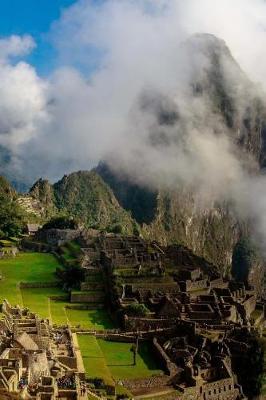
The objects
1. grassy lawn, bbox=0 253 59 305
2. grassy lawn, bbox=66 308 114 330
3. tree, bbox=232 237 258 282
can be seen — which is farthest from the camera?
tree, bbox=232 237 258 282

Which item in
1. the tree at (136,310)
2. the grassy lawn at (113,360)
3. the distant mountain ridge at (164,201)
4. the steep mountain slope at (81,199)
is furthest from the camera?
the distant mountain ridge at (164,201)

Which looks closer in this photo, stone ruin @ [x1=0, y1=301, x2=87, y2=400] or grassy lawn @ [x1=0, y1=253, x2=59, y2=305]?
stone ruin @ [x1=0, y1=301, x2=87, y2=400]

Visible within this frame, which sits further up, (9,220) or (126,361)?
(9,220)

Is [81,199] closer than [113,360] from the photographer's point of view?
No

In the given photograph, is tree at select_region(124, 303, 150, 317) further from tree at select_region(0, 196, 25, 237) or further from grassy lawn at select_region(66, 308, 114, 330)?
tree at select_region(0, 196, 25, 237)

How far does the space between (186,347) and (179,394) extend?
623 centimetres

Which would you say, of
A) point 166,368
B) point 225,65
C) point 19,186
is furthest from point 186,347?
point 225,65

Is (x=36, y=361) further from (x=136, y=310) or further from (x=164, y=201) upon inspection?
(x=164, y=201)

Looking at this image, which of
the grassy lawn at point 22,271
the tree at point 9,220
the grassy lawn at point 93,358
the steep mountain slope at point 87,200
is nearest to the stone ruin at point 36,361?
the grassy lawn at point 93,358

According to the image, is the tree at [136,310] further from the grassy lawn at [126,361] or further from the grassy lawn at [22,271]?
the grassy lawn at [22,271]

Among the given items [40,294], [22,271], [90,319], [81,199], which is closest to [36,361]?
[90,319]

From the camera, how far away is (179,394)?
34.2m

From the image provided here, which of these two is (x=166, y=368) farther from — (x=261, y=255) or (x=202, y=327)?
(x=261, y=255)

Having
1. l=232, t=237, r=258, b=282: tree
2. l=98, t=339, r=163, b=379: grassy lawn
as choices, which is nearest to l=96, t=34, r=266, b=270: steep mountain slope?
l=232, t=237, r=258, b=282: tree
